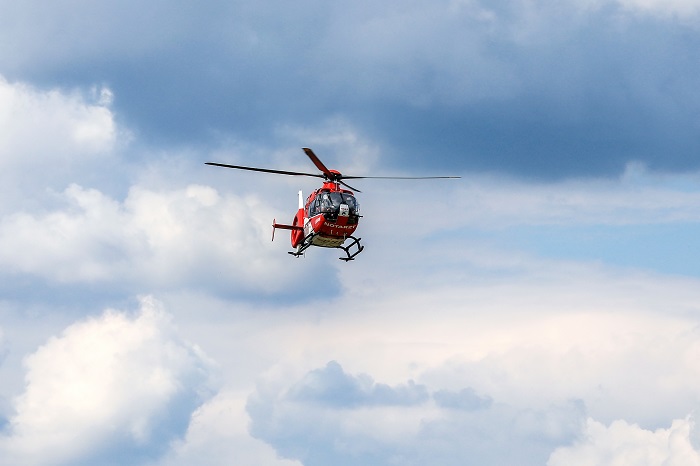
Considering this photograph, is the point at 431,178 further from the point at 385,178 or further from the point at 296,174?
the point at 296,174

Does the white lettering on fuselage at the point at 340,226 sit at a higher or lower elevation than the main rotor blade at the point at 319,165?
lower

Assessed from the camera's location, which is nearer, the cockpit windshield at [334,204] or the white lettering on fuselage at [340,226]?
the cockpit windshield at [334,204]

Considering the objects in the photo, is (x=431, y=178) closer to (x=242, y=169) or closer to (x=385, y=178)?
(x=385, y=178)

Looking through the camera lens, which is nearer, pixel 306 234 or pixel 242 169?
pixel 242 169

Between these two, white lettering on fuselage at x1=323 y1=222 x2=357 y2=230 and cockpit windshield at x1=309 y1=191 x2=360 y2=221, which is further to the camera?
white lettering on fuselage at x1=323 y1=222 x2=357 y2=230

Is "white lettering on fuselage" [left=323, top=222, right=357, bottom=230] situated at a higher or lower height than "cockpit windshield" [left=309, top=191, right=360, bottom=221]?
lower

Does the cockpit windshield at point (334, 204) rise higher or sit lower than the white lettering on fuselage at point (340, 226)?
higher

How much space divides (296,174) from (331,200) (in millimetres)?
8591

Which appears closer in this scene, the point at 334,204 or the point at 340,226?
the point at 334,204

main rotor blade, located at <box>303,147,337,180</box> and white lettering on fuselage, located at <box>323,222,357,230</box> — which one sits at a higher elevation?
main rotor blade, located at <box>303,147,337,180</box>

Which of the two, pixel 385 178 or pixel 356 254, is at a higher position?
pixel 385 178

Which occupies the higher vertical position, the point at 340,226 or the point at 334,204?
the point at 334,204

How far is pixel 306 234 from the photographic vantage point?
15050cm

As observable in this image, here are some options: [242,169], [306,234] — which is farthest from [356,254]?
[242,169]
